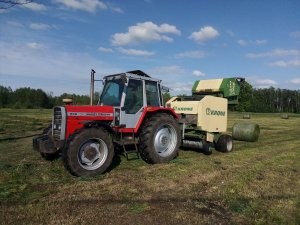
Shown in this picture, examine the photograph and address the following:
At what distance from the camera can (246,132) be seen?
48.4ft

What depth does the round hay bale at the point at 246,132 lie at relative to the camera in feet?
48.0

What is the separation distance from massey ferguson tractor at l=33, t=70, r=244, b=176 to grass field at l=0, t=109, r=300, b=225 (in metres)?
0.39

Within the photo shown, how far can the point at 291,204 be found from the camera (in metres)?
5.89

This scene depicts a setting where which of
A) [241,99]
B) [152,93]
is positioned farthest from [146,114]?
[241,99]

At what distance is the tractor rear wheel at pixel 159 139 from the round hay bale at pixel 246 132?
6.04 metres

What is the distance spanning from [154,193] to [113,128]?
102 inches

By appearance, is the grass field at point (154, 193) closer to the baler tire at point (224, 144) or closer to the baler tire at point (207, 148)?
the baler tire at point (207, 148)

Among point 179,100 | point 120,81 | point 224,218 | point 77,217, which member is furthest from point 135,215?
point 179,100

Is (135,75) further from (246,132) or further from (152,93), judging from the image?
(246,132)

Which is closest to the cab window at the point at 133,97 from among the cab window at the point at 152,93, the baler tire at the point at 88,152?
the cab window at the point at 152,93

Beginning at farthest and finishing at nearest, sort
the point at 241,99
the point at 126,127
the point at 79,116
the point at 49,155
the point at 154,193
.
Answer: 1. the point at 241,99
2. the point at 49,155
3. the point at 126,127
4. the point at 79,116
5. the point at 154,193

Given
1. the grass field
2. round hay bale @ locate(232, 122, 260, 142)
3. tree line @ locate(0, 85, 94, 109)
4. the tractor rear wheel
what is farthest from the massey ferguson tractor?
tree line @ locate(0, 85, 94, 109)

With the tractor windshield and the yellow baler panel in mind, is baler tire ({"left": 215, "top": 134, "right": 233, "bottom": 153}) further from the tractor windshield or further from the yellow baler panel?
the tractor windshield

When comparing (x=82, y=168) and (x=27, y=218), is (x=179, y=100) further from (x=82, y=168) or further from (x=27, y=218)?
(x=27, y=218)
